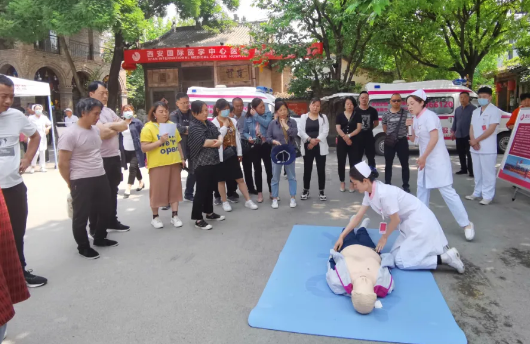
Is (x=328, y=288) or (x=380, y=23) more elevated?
(x=380, y=23)

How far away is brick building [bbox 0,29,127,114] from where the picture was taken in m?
21.9

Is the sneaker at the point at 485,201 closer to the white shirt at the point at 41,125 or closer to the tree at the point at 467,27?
the tree at the point at 467,27


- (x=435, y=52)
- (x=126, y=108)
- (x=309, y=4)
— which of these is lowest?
(x=126, y=108)

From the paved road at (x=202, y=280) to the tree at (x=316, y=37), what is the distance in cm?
1062

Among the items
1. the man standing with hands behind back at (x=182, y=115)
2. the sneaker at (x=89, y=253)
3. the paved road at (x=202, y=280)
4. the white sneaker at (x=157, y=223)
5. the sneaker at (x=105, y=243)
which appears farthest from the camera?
the man standing with hands behind back at (x=182, y=115)

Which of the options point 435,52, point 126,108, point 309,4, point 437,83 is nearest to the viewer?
point 126,108

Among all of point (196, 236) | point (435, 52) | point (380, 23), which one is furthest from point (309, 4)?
point (196, 236)

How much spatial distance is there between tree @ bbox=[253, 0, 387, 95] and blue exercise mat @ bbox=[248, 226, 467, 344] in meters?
12.5

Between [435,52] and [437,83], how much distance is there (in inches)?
302

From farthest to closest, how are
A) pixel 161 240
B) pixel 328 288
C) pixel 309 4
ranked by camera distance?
pixel 309 4 → pixel 161 240 → pixel 328 288

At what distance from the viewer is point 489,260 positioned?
4.11 meters

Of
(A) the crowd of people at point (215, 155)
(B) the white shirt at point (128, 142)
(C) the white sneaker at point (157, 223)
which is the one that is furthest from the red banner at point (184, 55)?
(C) the white sneaker at point (157, 223)

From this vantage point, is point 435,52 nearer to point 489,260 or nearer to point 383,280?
point 489,260

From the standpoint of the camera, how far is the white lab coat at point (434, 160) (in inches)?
186
